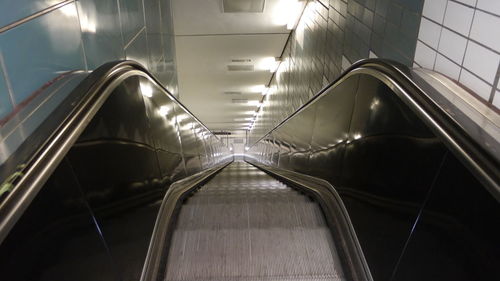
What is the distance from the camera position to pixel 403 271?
1.62 meters

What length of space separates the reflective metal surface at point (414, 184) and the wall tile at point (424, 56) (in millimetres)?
510

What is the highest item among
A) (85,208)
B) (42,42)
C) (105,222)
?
(42,42)

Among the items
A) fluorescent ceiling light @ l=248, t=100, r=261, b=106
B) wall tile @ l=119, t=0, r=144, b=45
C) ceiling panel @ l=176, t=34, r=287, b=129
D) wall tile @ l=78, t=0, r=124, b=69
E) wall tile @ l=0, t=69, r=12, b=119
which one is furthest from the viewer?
fluorescent ceiling light @ l=248, t=100, r=261, b=106

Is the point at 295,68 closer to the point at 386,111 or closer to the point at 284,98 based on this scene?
the point at 284,98

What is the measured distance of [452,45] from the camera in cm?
233

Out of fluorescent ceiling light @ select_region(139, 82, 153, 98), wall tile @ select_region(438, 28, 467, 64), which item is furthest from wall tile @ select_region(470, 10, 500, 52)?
fluorescent ceiling light @ select_region(139, 82, 153, 98)

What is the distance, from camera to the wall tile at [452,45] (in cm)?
223

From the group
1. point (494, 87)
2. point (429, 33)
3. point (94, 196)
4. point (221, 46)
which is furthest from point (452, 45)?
point (221, 46)

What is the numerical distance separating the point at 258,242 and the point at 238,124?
20909 mm

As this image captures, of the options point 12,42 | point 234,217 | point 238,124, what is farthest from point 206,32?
point 238,124

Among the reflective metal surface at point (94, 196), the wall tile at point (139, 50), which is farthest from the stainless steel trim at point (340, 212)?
the wall tile at point (139, 50)

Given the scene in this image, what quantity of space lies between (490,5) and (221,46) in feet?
25.7

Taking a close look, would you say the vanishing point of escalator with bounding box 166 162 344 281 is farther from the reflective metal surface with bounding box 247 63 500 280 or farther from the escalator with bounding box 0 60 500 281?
the reflective metal surface with bounding box 247 63 500 280

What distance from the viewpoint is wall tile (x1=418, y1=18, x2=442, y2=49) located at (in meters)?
2.51
